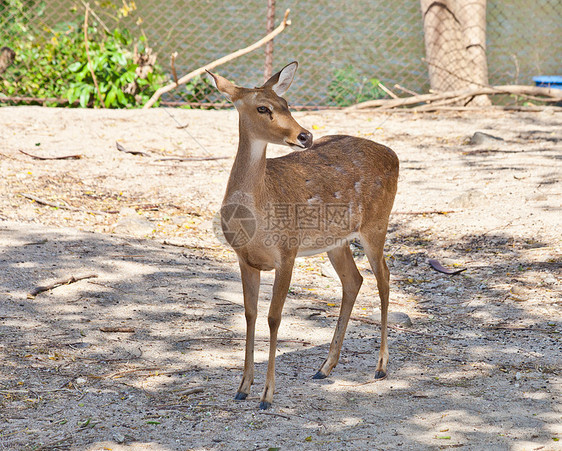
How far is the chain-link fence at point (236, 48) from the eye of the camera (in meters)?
11.6

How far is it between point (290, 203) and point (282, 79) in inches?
28.8

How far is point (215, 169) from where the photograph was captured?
29.9 feet

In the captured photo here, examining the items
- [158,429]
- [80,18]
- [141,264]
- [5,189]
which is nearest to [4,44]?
[80,18]

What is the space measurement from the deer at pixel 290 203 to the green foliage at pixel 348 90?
25.1 feet

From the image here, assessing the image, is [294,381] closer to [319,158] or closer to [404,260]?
[319,158]

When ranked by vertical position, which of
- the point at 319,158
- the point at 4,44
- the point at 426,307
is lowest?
the point at 426,307

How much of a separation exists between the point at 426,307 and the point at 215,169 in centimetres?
400

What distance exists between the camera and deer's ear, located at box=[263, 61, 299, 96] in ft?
13.8

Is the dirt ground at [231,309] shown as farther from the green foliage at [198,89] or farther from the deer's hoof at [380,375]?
the green foliage at [198,89]

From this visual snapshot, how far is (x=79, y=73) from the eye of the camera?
444 inches

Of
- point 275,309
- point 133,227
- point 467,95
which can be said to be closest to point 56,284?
point 133,227

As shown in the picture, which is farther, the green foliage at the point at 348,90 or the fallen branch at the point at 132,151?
the green foliage at the point at 348,90

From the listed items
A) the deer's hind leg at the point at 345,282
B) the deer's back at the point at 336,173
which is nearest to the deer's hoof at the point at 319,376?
the deer's hind leg at the point at 345,282

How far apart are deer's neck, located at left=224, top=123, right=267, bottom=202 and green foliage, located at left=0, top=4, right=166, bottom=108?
298 inches
